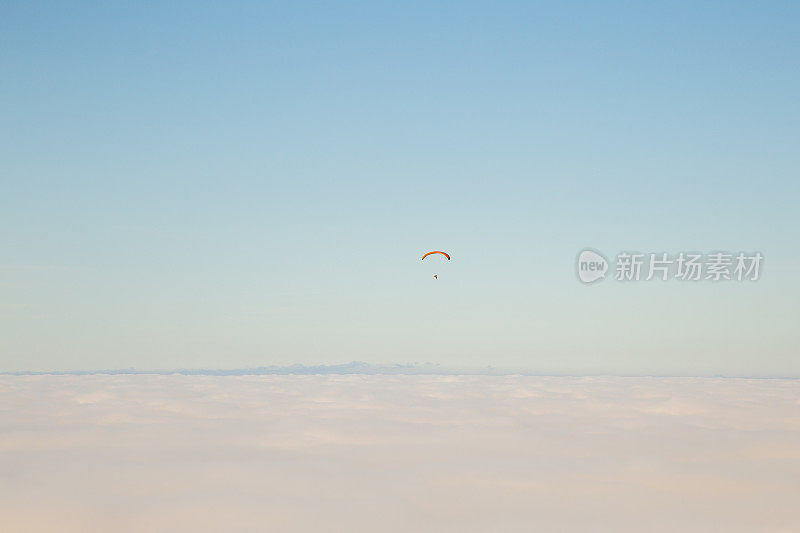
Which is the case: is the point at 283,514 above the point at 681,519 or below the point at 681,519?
below

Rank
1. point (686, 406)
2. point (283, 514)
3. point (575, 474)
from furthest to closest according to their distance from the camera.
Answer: point (686, 406), point (575, 474), point (283, 514)

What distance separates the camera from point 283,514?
23.4 metres

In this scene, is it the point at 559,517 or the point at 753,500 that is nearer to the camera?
the point at 559,517

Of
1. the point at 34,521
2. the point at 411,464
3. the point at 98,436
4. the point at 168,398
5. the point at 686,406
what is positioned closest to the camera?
the point at 34,521

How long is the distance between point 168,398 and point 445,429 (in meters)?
36.8

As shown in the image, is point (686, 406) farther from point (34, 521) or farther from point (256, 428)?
point (34, 521)

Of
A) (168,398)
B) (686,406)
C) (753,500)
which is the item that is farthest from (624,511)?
(168,398)

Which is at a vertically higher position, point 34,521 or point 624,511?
point 624,511

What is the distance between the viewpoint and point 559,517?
2306cm

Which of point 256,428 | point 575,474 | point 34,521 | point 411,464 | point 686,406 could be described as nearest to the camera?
point 34,521

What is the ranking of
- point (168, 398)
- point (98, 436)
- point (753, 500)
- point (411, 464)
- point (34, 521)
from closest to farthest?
1. point (34, 521)
2. point (753, 500)
3. point (411, 464)
4. point (98, 436)
5. point (168, 398)

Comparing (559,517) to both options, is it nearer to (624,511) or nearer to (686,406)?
(624,511)

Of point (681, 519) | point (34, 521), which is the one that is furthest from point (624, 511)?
point (34, 521)

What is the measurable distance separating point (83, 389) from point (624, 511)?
75529mm
